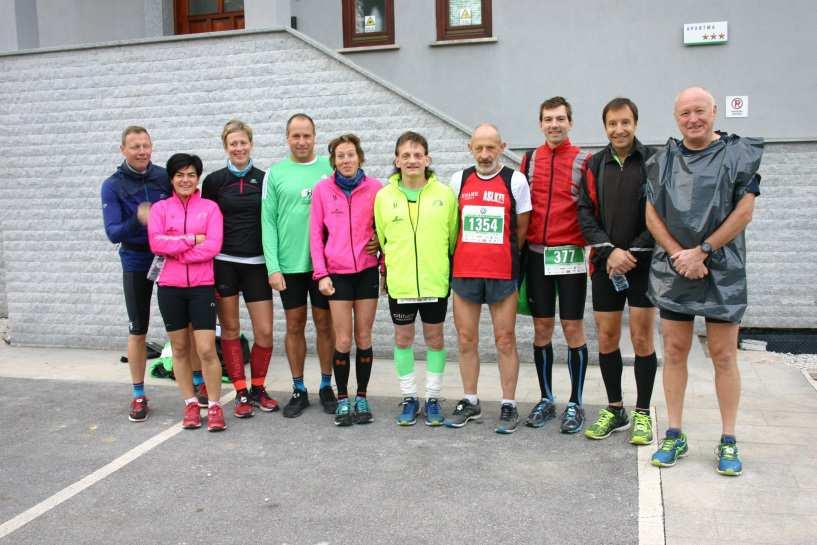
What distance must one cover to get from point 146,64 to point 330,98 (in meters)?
1.89

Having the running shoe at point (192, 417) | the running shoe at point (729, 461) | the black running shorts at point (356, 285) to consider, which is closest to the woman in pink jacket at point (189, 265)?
the running shoe at point (192, 417)

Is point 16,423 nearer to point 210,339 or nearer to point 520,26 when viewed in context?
point 210,339

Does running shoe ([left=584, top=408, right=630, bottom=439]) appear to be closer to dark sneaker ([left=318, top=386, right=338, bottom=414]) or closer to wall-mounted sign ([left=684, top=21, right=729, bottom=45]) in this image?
dark sneaker ([left=318, top=386, right=338, bottom=414])

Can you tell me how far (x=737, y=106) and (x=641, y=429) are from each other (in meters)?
4.95

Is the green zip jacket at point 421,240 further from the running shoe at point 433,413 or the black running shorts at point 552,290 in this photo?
the running shoe at point 433,413

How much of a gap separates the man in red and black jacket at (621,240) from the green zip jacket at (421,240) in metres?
0.88

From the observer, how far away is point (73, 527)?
3.84 m

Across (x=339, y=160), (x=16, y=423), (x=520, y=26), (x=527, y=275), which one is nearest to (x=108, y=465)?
(x=16, y=423)

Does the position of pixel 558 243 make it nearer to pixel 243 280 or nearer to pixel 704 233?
pixel 704 233

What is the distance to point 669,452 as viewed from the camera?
4.43m

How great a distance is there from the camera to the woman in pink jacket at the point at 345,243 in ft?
17.2

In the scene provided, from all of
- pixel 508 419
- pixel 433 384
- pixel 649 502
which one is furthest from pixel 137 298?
pixel 649 502

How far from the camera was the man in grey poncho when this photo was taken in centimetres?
415

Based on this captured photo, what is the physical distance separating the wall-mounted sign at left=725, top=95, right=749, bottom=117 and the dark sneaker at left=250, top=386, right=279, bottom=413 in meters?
5.76
